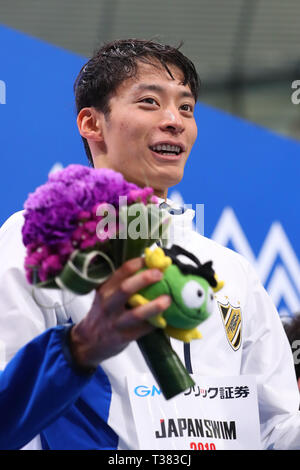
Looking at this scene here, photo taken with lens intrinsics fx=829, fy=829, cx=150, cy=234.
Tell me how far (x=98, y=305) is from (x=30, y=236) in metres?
0.13

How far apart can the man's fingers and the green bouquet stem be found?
0.08m

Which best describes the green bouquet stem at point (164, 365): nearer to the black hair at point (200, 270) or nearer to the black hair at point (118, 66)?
the black hair at point (200, 270)

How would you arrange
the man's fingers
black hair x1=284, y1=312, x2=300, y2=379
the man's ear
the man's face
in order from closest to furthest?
the man's fingers, the man's face, the man's ear, black hair x1=284, y1=312, x2=300, y2=379

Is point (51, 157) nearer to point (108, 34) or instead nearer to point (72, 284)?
point (72, 284)

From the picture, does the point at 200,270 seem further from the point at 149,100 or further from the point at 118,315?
the point at 149,100

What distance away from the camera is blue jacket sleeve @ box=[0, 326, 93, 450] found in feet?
3.74

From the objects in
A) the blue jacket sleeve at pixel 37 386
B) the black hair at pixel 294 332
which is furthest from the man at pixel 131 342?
the black hair at pixel 294 332

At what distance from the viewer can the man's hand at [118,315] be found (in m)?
1.01

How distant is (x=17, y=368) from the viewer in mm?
1198

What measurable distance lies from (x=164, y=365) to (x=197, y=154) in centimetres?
160

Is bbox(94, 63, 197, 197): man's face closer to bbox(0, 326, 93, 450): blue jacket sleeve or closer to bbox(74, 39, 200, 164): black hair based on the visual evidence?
bbox(74, 39, 200, 164): black hair

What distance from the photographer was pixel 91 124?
183 centimetres

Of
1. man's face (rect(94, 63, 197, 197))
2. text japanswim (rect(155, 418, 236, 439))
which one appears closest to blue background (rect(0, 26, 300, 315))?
man's face (rect(94, 63, 197, 197))
